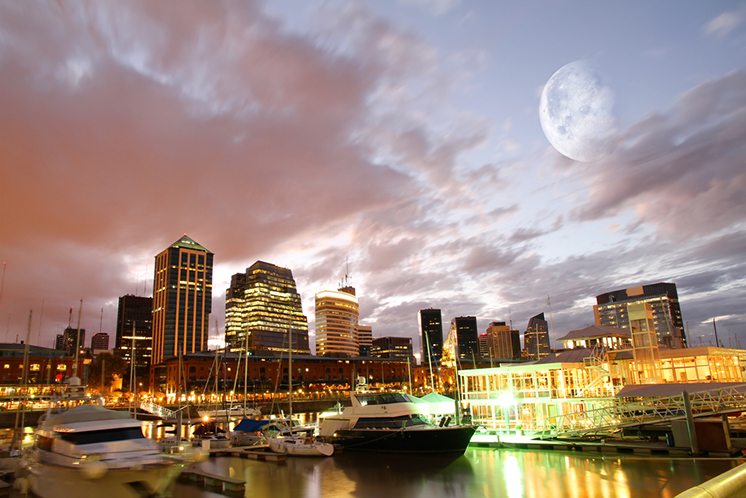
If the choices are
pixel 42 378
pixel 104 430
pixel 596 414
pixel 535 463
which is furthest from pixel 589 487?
pixel 42 378

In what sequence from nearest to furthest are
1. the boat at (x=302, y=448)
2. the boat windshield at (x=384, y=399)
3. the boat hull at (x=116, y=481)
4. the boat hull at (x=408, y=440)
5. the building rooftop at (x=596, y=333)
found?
the boat hull at (x=116, y=481), the boat hull at (x=408, y=440), the boat at (x=302, y=448), the boat windshield at (x=384, y=399), the building rooftop at (x=596, y=333)

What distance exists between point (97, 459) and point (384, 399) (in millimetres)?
30303

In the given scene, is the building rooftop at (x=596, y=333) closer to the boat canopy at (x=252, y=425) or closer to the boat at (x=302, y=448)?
the boat at (x=302, y=448)

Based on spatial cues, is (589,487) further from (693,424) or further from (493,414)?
(493,414)

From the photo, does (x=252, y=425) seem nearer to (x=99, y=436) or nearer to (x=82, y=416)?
(x=82, y=416)

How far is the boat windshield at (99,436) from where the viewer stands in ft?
73.0

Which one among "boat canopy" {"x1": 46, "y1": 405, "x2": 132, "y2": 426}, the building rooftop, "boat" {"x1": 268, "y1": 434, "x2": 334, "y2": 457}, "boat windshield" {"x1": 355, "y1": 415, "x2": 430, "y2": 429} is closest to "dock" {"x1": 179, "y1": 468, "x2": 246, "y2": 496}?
"boat canopy" {"x1": 46, "y1": 405, "x2": 132, "y2": 426}

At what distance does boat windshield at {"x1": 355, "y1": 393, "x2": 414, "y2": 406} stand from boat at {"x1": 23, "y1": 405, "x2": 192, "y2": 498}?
27109mm

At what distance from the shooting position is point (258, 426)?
55188mm

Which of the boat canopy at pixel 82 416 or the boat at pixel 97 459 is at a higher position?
the boat canopy at pixel 82 416

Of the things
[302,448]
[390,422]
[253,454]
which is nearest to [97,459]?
[253,454]

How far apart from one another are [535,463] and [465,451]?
802cm

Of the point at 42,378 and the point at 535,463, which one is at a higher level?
the point at 42,378

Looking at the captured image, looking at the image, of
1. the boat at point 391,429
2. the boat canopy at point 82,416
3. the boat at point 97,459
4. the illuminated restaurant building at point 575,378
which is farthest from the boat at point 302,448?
the boat at point 97,459
